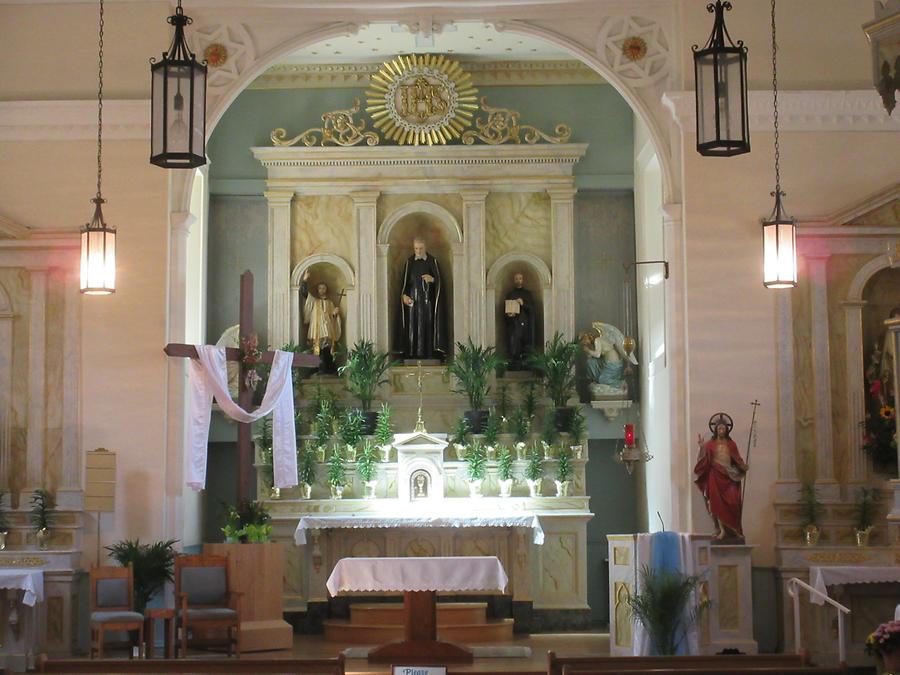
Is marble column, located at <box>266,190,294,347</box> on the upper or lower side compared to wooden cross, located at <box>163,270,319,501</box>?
upper

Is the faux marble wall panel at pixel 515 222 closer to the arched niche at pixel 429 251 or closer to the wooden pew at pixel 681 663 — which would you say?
the arched niche at pixel 429 251

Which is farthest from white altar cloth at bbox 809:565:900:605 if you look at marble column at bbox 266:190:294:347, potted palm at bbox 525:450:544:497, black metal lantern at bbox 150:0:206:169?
marble column at bbox 266:190:294:347

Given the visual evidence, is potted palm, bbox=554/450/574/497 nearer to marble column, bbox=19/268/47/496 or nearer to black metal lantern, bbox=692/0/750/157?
marble column, bbox=19/268/47/496

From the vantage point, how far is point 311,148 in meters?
15.7

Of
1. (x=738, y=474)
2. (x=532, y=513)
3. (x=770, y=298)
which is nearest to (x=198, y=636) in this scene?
(x=532, y=513)

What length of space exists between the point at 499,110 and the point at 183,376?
16.5ft

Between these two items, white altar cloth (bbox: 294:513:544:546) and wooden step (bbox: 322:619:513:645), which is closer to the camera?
wooden step (bbox: 322:619:513:645)

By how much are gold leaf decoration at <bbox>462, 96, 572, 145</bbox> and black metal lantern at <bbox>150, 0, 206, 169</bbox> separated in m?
8.53

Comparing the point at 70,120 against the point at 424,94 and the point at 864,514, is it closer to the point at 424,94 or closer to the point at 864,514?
the point at 424,94

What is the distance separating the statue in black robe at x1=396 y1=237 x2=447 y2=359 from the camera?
15633mm

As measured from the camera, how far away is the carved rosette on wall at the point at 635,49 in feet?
43.8

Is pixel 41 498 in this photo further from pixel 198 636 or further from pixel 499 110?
pixel 499 110

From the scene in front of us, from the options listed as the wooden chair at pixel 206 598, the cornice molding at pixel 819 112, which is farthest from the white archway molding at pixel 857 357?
the wooden chair at pixel 206 598

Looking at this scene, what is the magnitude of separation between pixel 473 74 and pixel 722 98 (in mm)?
8688
